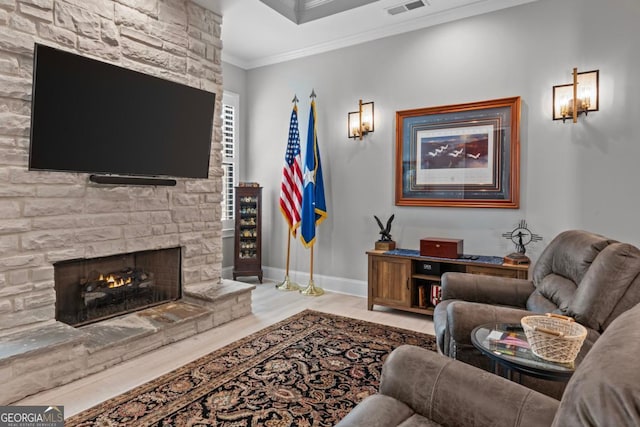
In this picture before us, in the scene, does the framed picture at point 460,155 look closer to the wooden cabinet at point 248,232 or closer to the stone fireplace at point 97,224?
the wooden cabinet at point 248,232

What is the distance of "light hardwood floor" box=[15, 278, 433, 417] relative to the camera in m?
2.32

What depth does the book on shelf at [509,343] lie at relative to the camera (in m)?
1.64

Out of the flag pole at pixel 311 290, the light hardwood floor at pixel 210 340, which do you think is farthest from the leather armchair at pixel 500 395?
the flag pole at pixel 311 290

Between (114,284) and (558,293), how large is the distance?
3289mm

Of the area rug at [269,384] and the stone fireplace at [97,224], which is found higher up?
the stone fireplace at [97,224]

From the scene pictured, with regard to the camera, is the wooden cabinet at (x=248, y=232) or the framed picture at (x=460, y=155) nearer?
the framed picture at (x=460, y=155)

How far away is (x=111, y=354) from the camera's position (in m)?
2.71

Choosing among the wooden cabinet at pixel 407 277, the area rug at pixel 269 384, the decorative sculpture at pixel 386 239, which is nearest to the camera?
the area rug at pixel 269 384

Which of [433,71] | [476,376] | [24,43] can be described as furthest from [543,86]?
[24,43]

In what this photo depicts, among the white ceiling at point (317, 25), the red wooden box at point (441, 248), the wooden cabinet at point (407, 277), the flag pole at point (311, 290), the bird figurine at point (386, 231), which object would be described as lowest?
the flag pole at point (311, 290)

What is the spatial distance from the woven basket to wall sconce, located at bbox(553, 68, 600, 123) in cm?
242

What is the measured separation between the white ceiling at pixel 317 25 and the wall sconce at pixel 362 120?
30.3 inches

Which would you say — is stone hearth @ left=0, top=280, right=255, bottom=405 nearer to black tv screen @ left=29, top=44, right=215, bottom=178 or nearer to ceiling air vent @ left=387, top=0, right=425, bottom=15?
black tv screen @ left=29, top=44, right=215, bottom=178

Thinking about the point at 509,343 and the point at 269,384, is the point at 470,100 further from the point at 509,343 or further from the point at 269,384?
the point at 269,384
